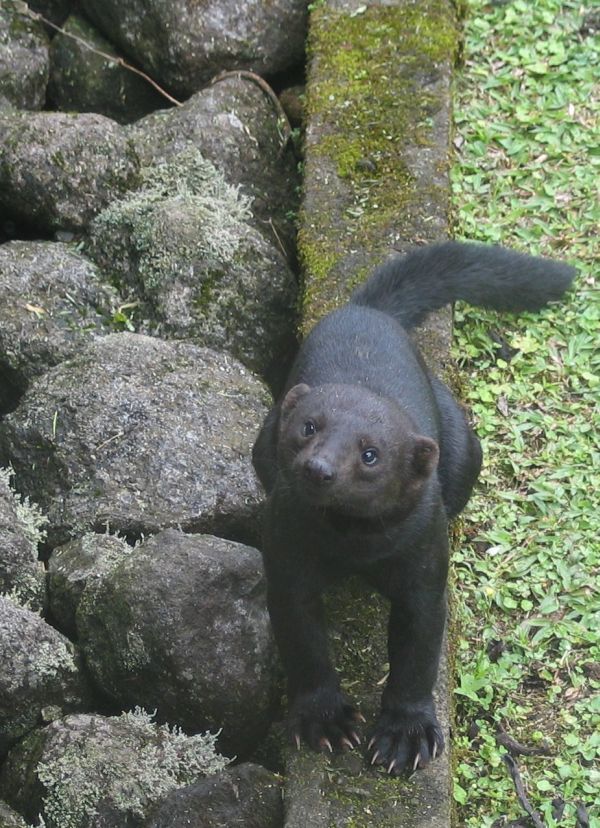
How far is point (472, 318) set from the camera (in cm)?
692

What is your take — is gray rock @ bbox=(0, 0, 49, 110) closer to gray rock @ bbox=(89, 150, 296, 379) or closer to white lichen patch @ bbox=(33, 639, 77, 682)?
gray rock @ bbox=(89, 150, 296, 379)

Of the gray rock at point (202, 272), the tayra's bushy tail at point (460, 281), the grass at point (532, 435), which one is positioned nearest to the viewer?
the grass at point (532, 435)

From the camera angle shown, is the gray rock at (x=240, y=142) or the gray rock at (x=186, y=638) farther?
the gray rock at (x=240, y=142)

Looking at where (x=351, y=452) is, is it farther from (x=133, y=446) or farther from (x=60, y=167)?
(x=60, y=167)

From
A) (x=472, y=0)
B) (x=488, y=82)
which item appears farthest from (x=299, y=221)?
(x=472, y=0)

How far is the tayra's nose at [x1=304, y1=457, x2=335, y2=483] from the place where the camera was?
14.2 ft

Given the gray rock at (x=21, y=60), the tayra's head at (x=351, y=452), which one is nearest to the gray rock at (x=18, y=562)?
the tayra's head at (x=351, y=452)

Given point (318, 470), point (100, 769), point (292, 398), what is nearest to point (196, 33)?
point (292, 398)

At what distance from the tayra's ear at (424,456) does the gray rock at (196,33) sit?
3.82m

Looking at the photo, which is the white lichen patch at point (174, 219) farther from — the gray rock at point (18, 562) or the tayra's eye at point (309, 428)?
the tayra's eye at point (309, 428)

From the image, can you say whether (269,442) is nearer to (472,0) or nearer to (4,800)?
(4,800)

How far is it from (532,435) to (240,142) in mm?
2234

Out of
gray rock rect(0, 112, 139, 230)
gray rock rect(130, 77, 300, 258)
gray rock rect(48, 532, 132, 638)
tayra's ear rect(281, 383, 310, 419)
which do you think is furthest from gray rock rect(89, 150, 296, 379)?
tayra's ear rect(281, 383, 310, 419)

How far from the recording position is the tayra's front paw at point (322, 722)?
4.99 metres
